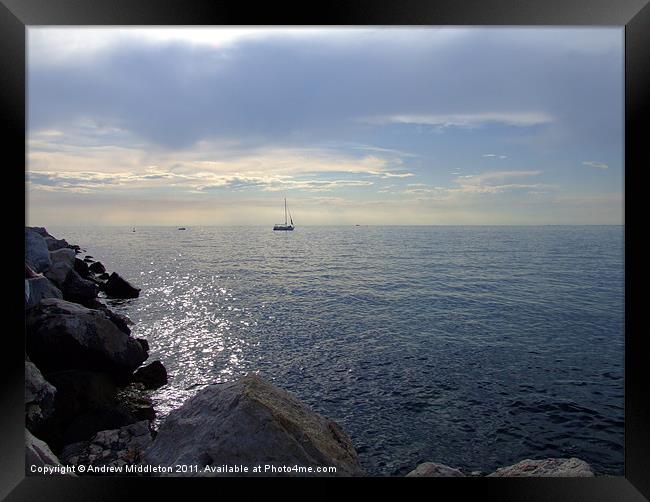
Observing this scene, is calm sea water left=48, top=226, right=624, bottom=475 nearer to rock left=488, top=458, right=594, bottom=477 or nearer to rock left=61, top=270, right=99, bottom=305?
rock left=61, top=270, right=99, bottom=305

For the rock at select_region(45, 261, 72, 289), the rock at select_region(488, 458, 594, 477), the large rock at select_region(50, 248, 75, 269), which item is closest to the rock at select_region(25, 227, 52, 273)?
the rock at select_region(45, 261, 72, 289)

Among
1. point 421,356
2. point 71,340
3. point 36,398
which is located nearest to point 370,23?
point 36,398

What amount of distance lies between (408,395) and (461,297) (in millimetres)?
17081

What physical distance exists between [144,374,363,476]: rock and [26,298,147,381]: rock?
6636 mm

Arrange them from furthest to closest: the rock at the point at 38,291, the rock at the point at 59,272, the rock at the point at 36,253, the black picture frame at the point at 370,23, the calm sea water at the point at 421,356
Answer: the rock at the point at 59,272 → the rock at the point at 36,253 → the rock at the point at 38,291 → the calm sea water at the point at 421,356 → the black picture frame at the point at 370,23

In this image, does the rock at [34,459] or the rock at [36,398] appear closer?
the rock at [34,459]

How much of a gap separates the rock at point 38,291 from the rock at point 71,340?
351mm

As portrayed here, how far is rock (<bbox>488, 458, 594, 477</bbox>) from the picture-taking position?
431 centimetres

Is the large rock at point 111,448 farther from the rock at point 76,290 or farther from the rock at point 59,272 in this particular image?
the rock at point 76,290

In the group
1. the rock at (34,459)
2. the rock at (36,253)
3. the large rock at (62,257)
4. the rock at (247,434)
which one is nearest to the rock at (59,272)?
the large rock at (62,257)

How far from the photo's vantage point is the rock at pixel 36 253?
14.4 meters

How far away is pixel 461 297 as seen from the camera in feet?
85.8

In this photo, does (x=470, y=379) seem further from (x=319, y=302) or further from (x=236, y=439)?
(x=319, y=302)
